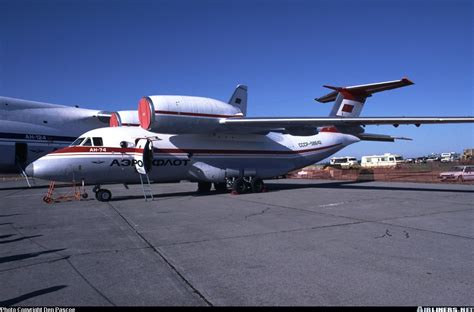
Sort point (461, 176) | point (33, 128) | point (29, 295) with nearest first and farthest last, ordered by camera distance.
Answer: point (29, 295), point (461, 176), point (33, 128)

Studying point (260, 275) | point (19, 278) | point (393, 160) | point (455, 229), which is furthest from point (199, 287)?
point (393, 160)

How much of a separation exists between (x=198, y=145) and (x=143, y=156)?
8.08ft

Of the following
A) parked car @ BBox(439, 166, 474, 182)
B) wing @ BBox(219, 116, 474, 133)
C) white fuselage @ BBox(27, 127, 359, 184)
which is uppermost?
wing @ BBox(219, 116, 474, 133)

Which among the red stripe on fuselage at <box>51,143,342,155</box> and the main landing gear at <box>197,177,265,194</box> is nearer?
the red stripe on fuselage at <box>51,143,342,155</box>

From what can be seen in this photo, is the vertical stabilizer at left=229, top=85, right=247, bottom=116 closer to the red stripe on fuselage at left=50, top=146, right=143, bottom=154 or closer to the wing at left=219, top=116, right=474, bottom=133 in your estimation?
the wing at left=219, top=116, right=474, bottom=133

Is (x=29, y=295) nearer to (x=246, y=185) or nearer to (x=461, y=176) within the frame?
(x=246, y=185)

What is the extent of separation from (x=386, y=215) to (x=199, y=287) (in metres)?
6.14

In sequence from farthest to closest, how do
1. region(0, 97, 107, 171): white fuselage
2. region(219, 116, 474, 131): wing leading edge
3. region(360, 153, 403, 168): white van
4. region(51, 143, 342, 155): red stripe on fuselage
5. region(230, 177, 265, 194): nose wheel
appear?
1. region(360, 153, 403, 168): white van
2. region(0, 97, 107, 171): white fuselage
3. region(230, 177, 265, 194): nose wheel
4. region(219, 116, 474, 131): wing leading edge
5. region(51, 143, 342, 155): red stripe on fuselage

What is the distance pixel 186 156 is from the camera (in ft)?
50.0

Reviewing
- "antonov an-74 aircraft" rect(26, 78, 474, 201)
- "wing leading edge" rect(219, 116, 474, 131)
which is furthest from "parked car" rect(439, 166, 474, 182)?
"wing leading edge" rect(219, 116, 474, 131)

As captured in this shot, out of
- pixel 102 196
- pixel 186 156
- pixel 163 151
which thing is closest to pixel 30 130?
pixel 102 196

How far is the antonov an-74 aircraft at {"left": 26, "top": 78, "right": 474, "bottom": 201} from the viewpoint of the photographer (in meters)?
13.5

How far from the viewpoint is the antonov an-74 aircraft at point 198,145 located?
44.3ft

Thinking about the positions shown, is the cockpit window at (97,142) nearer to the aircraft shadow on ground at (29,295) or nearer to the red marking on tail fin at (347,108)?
the aircraft shadow on ground at (29,295)
